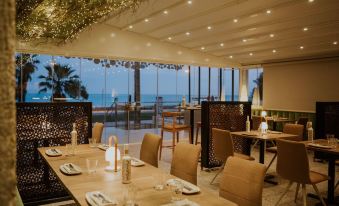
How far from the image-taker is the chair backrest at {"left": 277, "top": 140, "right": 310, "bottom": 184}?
3.44 m

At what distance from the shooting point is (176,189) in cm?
200

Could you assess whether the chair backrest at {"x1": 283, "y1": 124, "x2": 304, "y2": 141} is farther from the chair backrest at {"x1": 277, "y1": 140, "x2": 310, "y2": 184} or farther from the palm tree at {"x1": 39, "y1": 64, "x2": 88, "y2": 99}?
the palm tree at {"x1": 39, "y1": 64, "x2": 88, "y2": 99}

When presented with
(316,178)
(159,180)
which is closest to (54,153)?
(159,180)

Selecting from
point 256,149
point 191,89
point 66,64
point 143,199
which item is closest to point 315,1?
point 256,149

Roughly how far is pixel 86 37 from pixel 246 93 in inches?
255

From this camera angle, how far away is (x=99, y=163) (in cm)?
286

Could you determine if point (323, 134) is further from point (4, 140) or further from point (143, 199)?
point (4, 140)

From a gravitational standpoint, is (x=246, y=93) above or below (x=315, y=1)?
below

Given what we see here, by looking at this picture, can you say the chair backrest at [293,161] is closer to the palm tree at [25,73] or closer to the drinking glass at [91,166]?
the drinking glass at [91,166]

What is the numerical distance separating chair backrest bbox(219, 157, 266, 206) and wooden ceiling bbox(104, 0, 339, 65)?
405 cm

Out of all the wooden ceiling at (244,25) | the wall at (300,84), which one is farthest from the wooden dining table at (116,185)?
the wall at (300,84)

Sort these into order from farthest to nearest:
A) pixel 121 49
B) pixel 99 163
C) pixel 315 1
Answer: pixel 121 49, pixel 315 1, pixel 99 163

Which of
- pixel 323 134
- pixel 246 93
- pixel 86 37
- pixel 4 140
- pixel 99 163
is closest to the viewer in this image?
pixel 4 140

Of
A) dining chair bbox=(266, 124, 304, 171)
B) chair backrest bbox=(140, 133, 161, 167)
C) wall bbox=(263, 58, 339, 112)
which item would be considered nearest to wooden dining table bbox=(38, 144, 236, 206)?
chair backrest bbox=(140, 133, 161, 167)
